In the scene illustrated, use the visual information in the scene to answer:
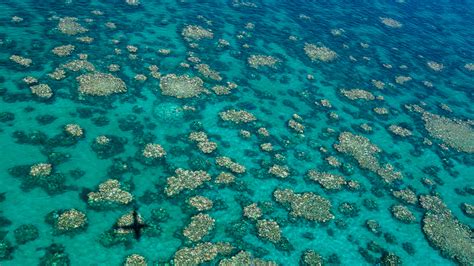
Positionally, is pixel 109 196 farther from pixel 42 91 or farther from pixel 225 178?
pixel 42 91

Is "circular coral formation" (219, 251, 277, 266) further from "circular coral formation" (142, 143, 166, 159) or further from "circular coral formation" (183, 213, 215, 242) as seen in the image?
"circular coral formation" (142, 143, 166, 159)

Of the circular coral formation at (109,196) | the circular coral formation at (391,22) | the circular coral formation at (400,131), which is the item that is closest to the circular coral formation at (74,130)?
the circular coral formation at (109,196)

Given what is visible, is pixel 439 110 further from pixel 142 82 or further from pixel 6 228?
pixel 6 228

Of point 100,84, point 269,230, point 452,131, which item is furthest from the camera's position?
point 452,131

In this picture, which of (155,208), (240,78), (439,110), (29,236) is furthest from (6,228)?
(439,110)

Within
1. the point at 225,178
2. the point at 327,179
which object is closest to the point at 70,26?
the point at 225,178
